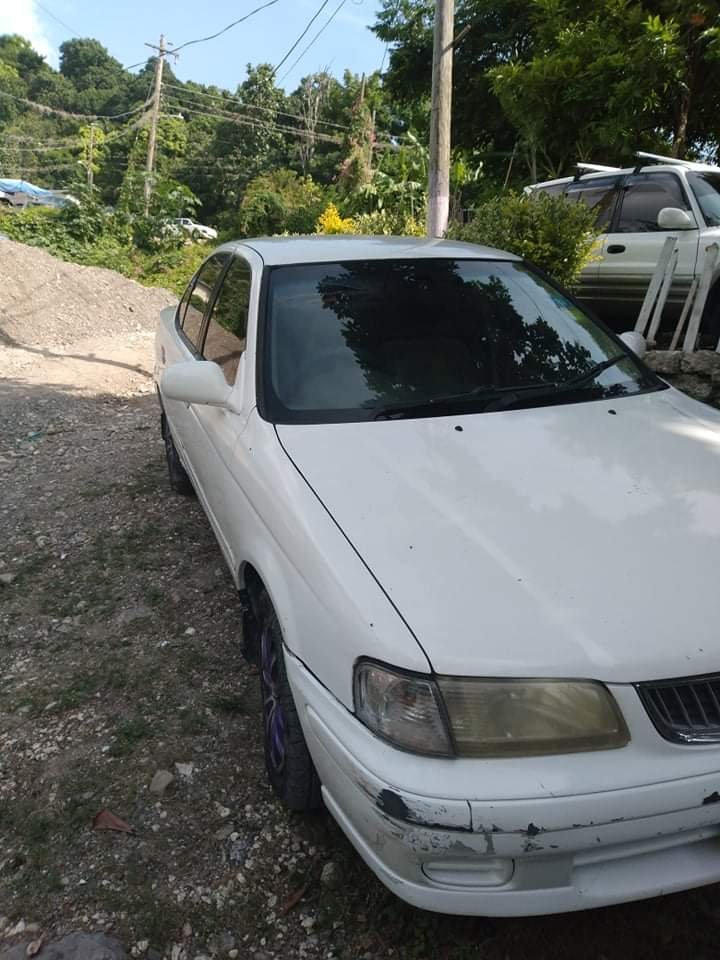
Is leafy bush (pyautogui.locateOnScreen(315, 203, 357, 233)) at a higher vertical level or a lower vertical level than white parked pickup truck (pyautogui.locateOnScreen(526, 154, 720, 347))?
lower

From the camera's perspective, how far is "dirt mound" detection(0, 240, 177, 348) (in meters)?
12.0

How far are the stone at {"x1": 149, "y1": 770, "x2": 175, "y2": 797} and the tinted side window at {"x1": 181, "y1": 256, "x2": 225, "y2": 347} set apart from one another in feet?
6.77

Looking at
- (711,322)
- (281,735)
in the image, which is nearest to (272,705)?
(281,735)

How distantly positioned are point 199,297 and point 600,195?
4853 millimetres

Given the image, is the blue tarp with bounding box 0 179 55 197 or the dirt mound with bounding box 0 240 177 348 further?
the blue tarp with bounding box 0 179 55 197

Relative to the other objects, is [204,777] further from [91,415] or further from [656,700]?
[91,415]

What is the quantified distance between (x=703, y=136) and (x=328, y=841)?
1232 cm

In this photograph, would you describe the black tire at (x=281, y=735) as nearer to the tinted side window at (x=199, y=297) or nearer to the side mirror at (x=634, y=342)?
the tinted side window at (x=199, y=297)

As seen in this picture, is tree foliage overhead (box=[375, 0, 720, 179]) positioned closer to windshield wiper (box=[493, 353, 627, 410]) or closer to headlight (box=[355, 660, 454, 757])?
windshield wiper (box=[493, 353, 627, 410])

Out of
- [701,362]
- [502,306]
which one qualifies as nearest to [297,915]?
[502,306]

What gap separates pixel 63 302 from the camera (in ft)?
43.0

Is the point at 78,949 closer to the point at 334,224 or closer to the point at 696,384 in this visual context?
the point at 696,384

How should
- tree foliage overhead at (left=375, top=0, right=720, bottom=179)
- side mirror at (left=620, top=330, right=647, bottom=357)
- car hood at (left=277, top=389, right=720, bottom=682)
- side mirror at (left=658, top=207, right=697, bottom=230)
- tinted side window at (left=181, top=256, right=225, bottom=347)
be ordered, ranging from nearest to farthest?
1. car hood at (left=277, top=389, right=720, bottom=682)
2. side mirror at (left=620, top=330, right=647, bottom=357)
3. tinted side window at (left=181, top=256, right=225, bottom=347)
4. side mirror at (left=658, top=207, right=697, bottom=230)
5. tree foliage overhead at (left=375, top=0, right=720, bottom=179)

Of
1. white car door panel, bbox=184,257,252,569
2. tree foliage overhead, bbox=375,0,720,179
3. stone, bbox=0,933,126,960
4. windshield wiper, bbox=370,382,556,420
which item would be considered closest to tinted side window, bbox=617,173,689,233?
tree foliage overhead, bbox=375,0,720,179
